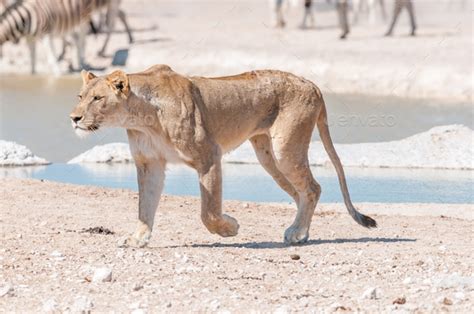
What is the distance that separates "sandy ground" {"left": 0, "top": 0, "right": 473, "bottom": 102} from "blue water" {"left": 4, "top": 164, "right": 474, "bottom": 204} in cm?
809

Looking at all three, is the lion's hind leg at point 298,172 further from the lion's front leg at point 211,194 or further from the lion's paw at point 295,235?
the lion's front leg at point 211,194

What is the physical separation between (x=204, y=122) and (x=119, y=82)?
671 mm

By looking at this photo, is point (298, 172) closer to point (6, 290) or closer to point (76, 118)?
point (76, 118)

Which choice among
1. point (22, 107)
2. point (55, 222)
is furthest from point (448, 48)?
point (55, 222)

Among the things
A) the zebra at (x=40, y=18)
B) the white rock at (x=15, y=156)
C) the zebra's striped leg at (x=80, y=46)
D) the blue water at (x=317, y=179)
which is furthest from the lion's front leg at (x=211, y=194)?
the zebra's striped leg at (x=80, y=46)

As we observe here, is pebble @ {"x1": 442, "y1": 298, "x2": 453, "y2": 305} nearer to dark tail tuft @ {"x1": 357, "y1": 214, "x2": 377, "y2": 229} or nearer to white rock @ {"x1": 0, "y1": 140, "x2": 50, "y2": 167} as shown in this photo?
dark tail tuft @ {"x1": 357, "y1": 214, "x2": 377, "y2": 229}

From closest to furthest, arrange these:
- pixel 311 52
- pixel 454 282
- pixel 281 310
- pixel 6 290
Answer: pixel 281 310
pixel 6 290
pixel 454 282
pixel 311 52

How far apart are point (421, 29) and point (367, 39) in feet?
11.1

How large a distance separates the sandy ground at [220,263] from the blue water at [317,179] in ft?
5.64

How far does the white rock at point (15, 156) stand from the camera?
14.7 meters

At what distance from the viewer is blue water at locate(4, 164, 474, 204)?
13094mm

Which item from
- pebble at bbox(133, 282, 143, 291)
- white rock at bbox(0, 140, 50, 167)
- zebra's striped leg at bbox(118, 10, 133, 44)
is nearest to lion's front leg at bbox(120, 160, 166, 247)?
pebble at bbox(133, 282, 143, 291)

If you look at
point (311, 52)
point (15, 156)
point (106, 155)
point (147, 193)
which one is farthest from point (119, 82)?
point (311, 52)

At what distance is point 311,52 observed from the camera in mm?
25641
